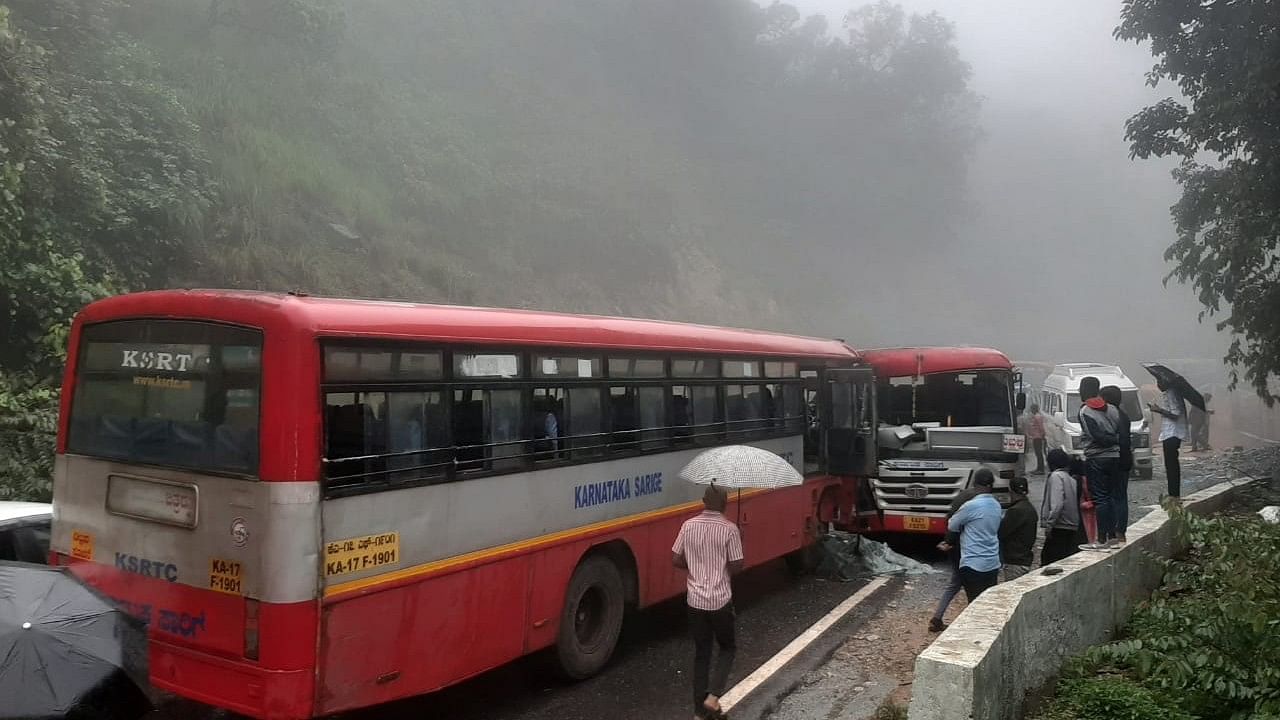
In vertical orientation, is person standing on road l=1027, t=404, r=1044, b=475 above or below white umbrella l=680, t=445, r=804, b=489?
below

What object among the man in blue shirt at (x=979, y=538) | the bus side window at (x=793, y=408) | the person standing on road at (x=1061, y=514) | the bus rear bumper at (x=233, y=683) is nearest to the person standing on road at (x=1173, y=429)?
the person standing on road at (x=1061, y=514)

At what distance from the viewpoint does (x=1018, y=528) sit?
918 centimetres

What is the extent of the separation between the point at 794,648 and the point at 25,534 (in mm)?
6005

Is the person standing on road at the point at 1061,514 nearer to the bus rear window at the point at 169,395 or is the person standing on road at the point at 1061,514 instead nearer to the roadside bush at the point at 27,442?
the bus rear window at the point at 169,395

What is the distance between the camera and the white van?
20.1m

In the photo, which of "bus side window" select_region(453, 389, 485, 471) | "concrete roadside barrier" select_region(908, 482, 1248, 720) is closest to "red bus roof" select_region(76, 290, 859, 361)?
"bus side window" select_region(453, 389, 485, 471)

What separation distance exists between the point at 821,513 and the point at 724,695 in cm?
482

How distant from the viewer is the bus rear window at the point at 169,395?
4895 mm

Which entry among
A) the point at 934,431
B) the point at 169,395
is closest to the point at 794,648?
the point at 934,431

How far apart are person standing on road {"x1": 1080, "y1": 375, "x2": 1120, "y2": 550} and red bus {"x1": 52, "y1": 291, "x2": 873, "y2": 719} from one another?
4804 millimetres

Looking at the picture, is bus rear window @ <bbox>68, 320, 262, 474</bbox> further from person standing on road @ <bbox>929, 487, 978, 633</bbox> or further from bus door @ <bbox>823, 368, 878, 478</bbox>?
bus door @ <bbox>823, 368, 878, 478</bbox>

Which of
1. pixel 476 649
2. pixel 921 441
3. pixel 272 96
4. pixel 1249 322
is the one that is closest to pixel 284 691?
pixel 476 649

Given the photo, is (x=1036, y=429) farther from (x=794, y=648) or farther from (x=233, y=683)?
(x=233, y=683)

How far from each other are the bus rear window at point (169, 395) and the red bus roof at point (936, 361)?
30.5ft
